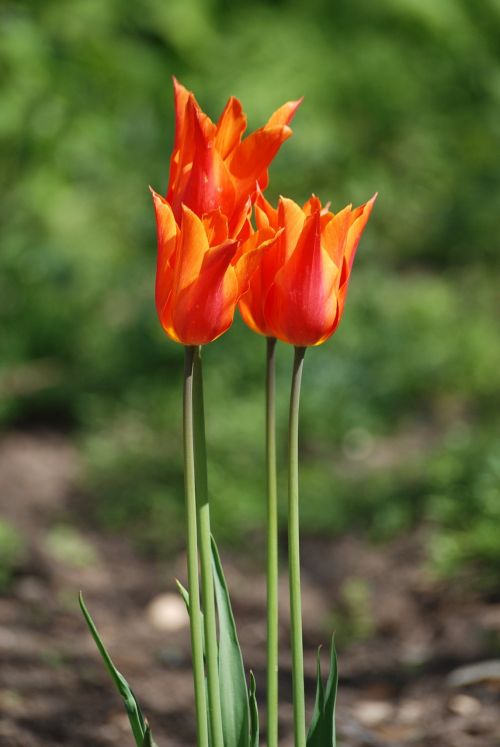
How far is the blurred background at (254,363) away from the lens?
9.24 feet

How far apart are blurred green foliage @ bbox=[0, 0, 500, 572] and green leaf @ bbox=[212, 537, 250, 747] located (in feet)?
5.42

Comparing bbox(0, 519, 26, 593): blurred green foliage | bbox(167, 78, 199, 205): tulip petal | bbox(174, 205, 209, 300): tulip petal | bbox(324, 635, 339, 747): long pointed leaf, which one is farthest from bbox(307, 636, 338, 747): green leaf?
bbox(0, 519, 26, 593): blurred green foliage

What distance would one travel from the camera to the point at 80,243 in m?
5.27

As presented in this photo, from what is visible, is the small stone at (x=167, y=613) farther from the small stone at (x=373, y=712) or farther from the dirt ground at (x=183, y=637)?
the small stone at (x=373, y=712)

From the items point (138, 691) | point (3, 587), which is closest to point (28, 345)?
point (3, 587)

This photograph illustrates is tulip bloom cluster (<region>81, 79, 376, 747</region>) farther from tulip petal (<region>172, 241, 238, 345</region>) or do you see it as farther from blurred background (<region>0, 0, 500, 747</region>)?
blurred background (<region>0, 0, 500, 747</region>)

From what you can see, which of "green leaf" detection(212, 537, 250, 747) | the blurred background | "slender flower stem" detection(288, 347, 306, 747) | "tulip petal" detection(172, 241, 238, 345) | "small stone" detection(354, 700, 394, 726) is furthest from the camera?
the blurred background

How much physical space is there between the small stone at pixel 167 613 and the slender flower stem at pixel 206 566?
1.65 m

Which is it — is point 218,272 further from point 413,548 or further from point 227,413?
point 227,413

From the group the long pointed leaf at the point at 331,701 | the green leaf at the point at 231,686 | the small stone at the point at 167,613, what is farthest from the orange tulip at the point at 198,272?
the small stone at the point at 167,613

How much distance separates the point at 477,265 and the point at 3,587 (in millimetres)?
3529

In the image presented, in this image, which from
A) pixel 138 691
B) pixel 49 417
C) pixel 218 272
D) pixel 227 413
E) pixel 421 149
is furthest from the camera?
pixel 421 149

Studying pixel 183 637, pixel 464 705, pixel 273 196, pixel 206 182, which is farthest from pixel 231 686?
pixel 273 196

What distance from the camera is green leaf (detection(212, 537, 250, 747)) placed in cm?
142
